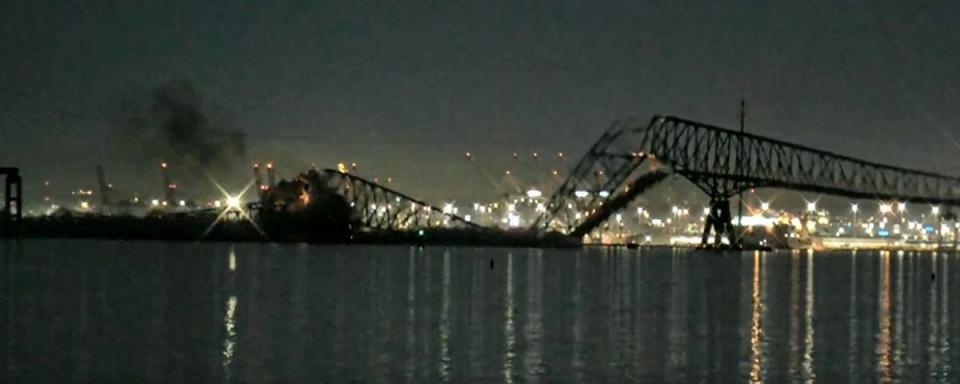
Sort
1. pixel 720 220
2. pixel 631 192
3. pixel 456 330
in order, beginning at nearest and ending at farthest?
pixel 456 330 → pixel 631 192 → pixel 720 220

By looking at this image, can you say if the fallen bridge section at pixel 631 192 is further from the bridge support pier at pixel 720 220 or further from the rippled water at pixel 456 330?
the rippled water at pixel 456 330

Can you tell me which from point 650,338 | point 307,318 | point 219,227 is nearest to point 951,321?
point 650,338

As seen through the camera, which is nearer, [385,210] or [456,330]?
[456,330]

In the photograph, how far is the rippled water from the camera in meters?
25.5

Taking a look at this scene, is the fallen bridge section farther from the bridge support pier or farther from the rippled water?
the rippled water

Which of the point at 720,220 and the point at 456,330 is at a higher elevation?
the point at 720,220

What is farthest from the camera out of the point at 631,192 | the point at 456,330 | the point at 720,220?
the point at 720,220

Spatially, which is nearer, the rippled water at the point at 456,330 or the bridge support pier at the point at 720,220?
the rippled water at the point at 456,330

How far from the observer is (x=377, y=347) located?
1150 inches

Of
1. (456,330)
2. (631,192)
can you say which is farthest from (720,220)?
(456,330)

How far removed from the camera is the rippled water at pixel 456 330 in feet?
83.6

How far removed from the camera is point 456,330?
33.6m

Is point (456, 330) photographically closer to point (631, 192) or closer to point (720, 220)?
point (631, 192)

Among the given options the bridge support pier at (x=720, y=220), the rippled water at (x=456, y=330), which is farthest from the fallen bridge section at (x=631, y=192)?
the rippled water at (x=456, y=330)
